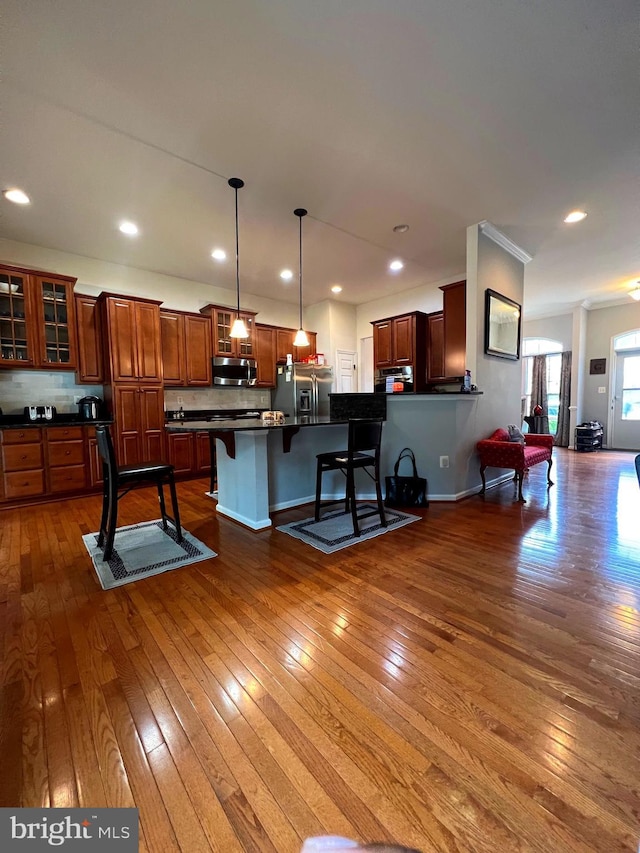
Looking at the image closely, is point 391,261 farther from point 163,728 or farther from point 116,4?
point 163,728

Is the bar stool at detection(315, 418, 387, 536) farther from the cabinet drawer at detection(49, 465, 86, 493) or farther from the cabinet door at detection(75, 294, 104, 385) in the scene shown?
the cabinet door at detection(75, 294, 104, 385)

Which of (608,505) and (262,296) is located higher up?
(262,296)

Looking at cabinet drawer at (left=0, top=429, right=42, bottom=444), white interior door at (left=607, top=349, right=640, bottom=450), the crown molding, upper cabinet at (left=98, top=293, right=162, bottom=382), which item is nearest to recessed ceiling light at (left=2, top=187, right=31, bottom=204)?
upper cabinet at (left=98, top=293, right=162, bottom=382)

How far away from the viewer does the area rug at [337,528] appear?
2631mm

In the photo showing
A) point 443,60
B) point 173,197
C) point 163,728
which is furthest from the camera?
point 173,197

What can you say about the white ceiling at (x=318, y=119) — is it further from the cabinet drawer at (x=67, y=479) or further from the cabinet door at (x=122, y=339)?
the cabinet drawer at (x=67, y=479)

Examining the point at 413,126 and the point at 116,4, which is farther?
the point at 413,126

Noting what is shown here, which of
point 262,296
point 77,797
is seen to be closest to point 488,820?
point 77,797

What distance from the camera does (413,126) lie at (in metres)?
2.39

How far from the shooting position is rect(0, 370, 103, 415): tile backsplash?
13.6ft

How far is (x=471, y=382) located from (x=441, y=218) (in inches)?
71.1

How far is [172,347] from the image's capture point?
5062mm

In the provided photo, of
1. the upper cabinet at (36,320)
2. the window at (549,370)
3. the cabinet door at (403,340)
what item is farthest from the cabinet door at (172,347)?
the window at (549,370)

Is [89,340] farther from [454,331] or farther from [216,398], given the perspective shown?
[454,331]
